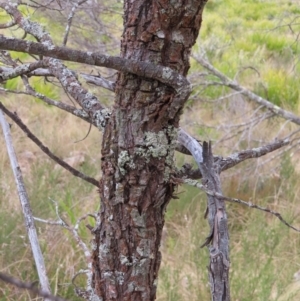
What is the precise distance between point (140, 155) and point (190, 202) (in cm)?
205

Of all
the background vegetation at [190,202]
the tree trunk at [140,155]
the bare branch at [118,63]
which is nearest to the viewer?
the bare branch at [118,63]

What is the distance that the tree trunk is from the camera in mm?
579

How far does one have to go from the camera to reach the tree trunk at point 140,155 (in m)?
0.58

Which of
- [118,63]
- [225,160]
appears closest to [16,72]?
[118,63]

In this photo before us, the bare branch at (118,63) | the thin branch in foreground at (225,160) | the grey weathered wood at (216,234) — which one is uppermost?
the bare branch at (118,63)

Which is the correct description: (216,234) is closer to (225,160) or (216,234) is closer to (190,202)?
(225,160)

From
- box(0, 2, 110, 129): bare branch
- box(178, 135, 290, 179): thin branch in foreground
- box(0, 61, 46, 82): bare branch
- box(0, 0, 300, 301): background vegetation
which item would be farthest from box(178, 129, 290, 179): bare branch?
box(0, 0, 300, 301): background vegetation

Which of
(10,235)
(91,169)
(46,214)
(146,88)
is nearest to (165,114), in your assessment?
(146,88)

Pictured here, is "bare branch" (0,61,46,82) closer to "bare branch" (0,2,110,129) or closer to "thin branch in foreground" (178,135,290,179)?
"bare branch" (0,2,110,129)

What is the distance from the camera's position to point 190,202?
2.63 meters

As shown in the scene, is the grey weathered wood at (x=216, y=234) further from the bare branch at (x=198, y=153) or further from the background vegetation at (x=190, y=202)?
the background vegetation at (x=190, y=202)

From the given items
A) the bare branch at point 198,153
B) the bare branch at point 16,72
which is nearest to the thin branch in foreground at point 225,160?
the bare branch at point 198,153

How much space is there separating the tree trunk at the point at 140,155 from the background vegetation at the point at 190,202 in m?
0.80

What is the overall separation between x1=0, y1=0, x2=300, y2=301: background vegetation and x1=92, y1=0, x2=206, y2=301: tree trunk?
2.61 feet
